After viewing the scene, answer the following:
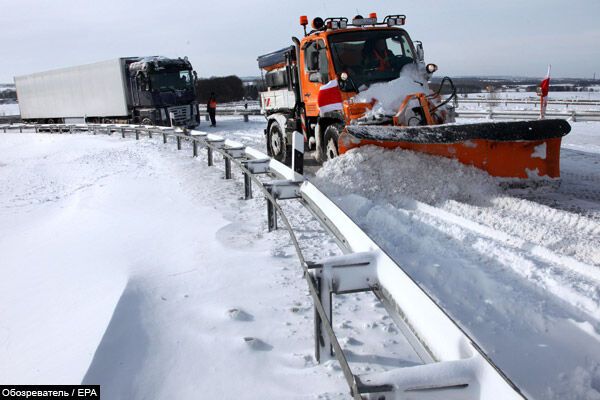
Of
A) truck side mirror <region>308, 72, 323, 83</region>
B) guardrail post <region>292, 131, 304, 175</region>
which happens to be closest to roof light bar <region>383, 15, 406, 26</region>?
truck side mirror <region>308, 72, 323, 83</region>

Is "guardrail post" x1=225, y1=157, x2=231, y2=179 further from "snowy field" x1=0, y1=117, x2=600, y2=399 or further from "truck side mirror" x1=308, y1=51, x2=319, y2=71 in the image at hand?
"truck side mirror" x1=308, y1=51, x2=319, y2=71

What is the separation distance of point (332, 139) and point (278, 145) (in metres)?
3.45

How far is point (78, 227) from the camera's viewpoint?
20.1 ft

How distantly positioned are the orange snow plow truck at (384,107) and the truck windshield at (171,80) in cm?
1332

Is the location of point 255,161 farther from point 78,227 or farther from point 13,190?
point 13,190

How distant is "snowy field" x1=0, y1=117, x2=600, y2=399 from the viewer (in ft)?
8.68

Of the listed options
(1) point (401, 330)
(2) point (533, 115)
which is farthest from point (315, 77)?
(2) point (533, 115)

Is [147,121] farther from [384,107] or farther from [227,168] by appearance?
[384,107]

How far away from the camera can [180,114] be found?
886 inches

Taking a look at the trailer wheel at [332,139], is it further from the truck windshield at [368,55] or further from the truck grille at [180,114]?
the truck grille at [180,114]

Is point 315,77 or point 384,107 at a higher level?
point 315,77

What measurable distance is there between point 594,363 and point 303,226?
3.22m

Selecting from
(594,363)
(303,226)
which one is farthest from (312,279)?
(303,226)

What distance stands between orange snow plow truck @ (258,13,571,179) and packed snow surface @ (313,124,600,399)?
13.8 inches
